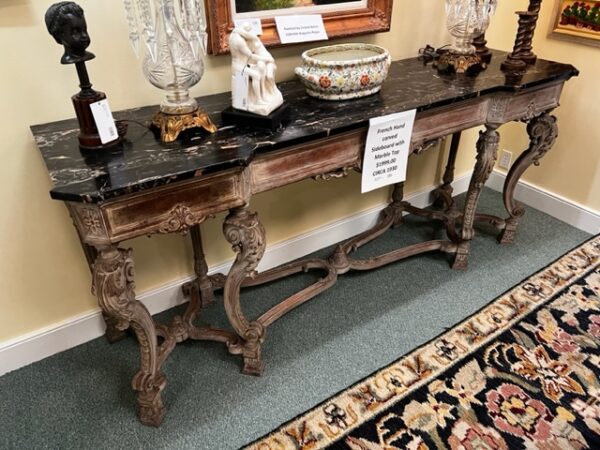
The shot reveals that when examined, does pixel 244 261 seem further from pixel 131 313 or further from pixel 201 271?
pixel 201 271

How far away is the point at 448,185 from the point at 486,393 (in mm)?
1280

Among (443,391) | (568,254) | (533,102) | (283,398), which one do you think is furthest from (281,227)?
(568,254)

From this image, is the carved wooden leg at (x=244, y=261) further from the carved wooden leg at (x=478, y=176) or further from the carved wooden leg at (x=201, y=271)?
the carved wooden leg at (x=478, y=176)

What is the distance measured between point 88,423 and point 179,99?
3.56ft

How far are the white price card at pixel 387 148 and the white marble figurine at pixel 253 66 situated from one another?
0.35 metres

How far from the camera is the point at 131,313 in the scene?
1239 mm

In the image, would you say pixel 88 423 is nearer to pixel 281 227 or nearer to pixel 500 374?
pixel 281 227

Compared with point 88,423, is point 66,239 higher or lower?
higher

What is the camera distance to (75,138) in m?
1.31

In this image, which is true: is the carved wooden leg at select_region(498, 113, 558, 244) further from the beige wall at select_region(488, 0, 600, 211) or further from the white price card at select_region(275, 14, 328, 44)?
the white price card at select_region(275, 14, 328, 44)

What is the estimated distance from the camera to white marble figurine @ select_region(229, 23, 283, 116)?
129cm

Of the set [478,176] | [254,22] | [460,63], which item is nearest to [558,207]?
[478,176]

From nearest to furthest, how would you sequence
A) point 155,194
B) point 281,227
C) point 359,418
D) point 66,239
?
point 155,194 < point 359,418 < point 66,239 < point 281,227

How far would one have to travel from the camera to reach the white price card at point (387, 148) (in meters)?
1.48
